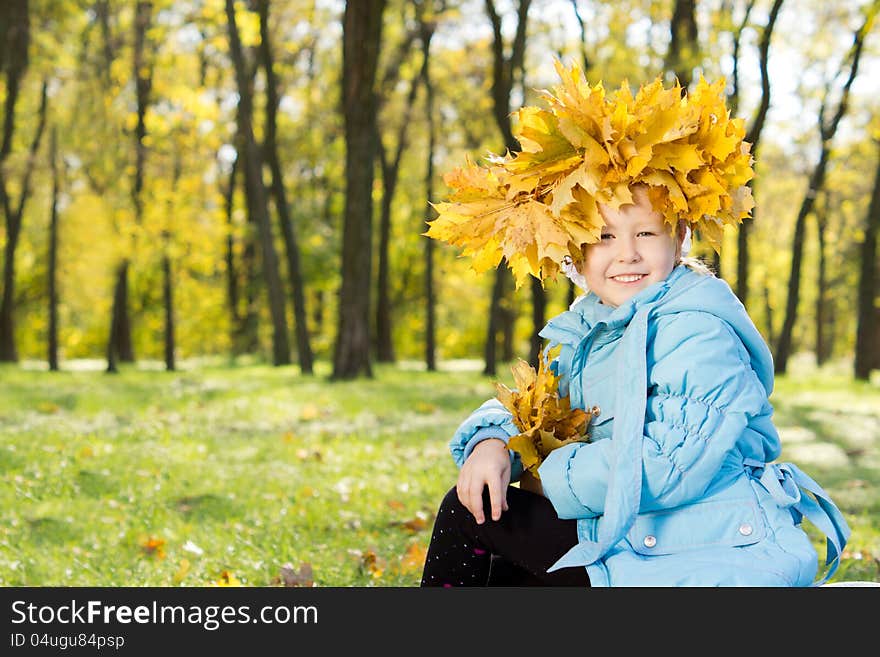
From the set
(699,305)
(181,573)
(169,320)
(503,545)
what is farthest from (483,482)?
(169,320)

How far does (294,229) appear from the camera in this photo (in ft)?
62.9

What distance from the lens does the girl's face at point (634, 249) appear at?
9.05 ft

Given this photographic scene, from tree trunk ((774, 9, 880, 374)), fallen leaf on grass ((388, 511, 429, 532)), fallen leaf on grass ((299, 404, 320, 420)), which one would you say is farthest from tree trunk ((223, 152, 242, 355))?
fallen leaf on grass ((388, 511, 429, 532))

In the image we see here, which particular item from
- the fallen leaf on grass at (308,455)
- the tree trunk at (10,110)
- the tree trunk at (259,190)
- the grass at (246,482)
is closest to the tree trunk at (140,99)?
the tree trunk at (10,110)

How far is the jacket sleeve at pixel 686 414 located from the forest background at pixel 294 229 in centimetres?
82

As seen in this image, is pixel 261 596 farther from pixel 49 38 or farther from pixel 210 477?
pixel 49 38

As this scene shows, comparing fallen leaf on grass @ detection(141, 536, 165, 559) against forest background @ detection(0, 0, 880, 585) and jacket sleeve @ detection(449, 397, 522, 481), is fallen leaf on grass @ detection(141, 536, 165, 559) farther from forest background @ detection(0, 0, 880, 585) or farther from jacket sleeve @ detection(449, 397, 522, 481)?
jacket sleeve @ detection(449, 397, 522, 481)

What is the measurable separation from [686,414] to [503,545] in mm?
693

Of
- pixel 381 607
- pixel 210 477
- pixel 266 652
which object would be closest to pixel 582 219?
pixel 381 607

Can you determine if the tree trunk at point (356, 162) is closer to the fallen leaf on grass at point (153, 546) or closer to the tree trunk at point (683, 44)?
the tree trunk at point (683, 44)

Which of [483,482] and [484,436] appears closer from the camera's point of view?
[483,482]

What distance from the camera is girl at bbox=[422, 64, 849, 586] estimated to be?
2.35m

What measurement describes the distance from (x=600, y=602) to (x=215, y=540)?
10.8 feet

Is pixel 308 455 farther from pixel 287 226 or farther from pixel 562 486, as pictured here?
pixel 287 226
